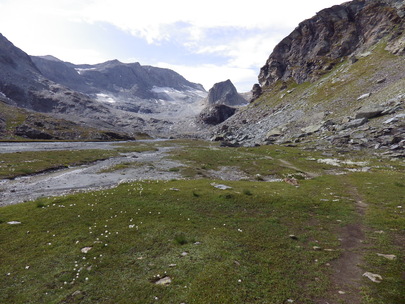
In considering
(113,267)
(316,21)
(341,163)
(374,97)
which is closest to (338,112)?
(374,97)

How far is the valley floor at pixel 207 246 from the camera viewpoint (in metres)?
10.5

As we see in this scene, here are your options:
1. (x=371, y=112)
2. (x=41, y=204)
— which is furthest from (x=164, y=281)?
(x=371, y=112)

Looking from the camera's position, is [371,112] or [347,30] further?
[347,30]

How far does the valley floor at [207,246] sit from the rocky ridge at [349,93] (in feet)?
139

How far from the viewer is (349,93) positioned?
10438 cm

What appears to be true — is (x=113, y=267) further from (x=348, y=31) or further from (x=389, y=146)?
(x=348, y=31)

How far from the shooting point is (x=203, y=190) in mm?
27562

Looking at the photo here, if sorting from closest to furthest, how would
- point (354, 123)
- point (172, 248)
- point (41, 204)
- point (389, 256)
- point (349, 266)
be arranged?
point (349, 266) → point (389, 256) → point (172, 248) → point (41, 204) → point (354, 123)

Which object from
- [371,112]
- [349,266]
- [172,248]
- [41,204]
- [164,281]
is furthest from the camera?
[371,112]

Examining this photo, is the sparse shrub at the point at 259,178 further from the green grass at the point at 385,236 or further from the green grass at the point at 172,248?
the green grass at the point at 172,248

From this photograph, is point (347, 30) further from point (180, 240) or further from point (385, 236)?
point (180, 240)

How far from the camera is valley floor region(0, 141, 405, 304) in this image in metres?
10.5

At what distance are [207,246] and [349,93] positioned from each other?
120384 mm

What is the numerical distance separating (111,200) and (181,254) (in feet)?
44.9
